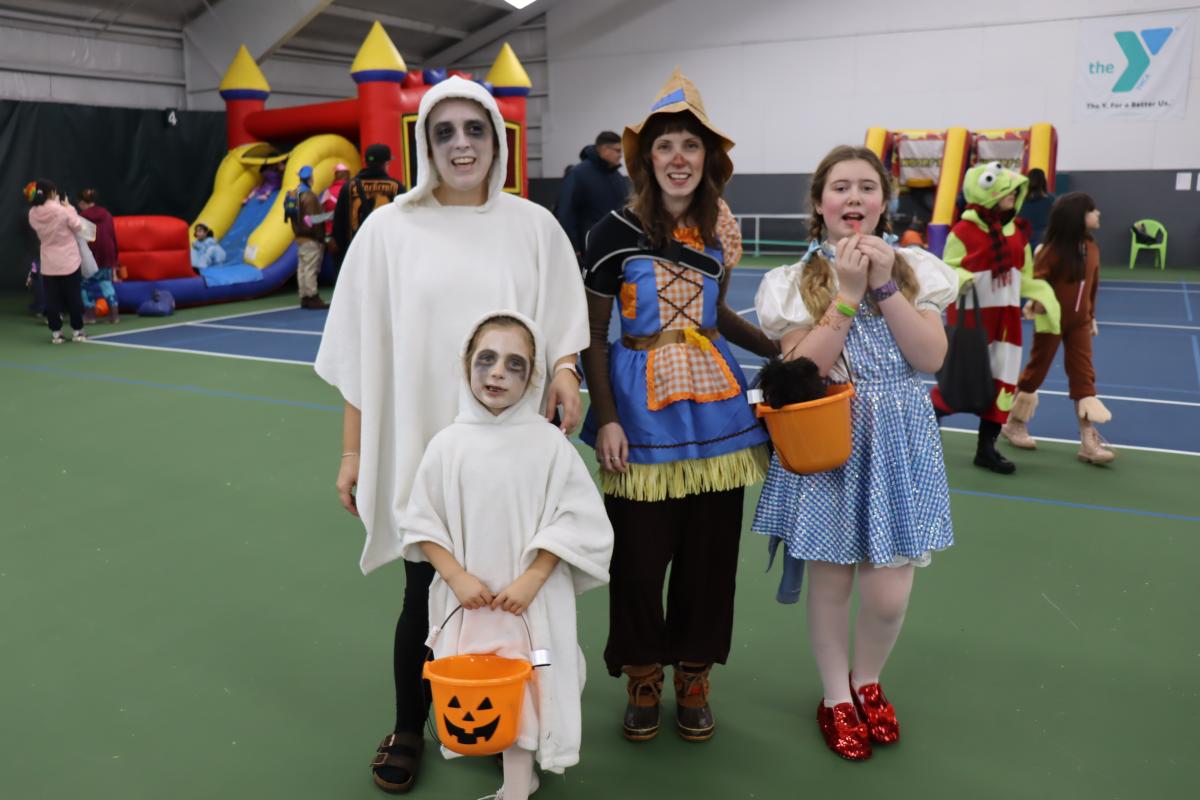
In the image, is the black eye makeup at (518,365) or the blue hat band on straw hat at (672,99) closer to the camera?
the black eye makeup at (518,365)

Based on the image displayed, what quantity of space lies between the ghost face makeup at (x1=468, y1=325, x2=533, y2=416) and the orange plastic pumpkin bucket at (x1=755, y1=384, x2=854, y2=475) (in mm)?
616

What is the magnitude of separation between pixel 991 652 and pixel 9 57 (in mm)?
16308

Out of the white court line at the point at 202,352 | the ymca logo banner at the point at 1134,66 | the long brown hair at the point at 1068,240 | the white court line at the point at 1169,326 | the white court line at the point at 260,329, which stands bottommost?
the white court line at the point at 202,352

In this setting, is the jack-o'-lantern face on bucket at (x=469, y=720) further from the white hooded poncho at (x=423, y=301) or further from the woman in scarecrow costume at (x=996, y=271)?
→ the woman in scarecrow costume at (x=996, y=271)

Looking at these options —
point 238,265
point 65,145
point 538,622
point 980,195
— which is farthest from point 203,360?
point 65,145

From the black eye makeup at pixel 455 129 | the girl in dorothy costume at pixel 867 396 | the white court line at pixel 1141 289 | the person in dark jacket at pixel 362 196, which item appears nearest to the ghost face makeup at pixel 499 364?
the black eye makeup at pixel 455 129

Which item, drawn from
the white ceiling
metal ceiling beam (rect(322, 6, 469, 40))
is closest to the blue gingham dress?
the white ceiling

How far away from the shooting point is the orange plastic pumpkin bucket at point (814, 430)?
2.32 meters

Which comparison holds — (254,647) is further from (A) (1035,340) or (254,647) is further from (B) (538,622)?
(A) (1035,340)

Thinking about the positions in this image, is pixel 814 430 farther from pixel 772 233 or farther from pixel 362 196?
pixel 772 233

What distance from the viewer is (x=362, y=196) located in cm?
928

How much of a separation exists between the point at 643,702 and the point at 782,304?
3.96ft

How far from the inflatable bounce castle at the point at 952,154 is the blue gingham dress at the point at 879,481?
12138 millimetres

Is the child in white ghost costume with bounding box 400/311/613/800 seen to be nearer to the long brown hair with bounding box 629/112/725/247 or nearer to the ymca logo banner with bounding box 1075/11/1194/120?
the long brown hair with bounding box 629/112/725/247
